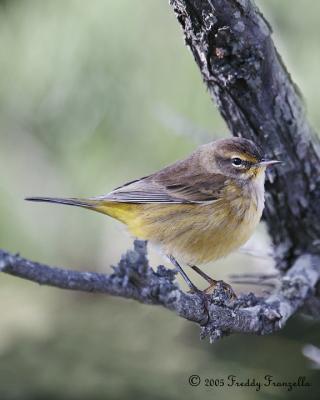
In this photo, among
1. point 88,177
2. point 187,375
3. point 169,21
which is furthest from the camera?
point 88,177

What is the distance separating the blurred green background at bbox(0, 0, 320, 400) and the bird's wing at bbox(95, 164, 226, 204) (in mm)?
118

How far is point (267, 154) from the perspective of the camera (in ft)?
13.7

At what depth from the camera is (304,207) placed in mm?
4254

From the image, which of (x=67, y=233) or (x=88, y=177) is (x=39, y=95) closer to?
(x=88, y=177)

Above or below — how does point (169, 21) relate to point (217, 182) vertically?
above

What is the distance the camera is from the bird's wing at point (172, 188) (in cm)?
442

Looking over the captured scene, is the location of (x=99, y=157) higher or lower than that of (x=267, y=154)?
higher

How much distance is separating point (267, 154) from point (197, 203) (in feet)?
1.86

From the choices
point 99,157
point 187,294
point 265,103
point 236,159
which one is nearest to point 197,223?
point 236,159

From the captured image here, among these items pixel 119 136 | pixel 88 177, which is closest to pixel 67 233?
pixel 88 177

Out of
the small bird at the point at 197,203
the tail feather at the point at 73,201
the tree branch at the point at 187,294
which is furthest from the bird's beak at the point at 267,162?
the tail feather at the point at 73,201

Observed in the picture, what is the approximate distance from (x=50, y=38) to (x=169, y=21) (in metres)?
0.72

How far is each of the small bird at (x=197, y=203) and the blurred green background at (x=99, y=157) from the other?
16cm

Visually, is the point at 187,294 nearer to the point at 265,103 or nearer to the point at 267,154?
the point at 265,103
